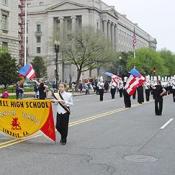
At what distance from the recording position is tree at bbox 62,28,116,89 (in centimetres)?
7075

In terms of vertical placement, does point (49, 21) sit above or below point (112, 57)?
above

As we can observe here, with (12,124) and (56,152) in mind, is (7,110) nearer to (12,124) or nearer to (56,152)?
(12,124)

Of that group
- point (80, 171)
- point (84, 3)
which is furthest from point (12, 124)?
point (84, 3)

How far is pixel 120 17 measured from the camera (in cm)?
15338

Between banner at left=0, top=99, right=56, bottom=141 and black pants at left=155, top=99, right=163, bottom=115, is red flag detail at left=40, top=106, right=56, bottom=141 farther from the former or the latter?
black pants at left=155, top=99, right=163, bottom=115

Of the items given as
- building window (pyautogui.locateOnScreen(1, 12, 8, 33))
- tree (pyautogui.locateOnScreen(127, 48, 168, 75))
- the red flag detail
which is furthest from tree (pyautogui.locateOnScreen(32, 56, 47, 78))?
the red flag detail

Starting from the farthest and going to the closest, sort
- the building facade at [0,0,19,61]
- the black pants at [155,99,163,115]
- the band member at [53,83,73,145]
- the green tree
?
1. the green tree
2. the building facade at [0,0,19,61]
3. the black pants at [155,99,163,115]
4. the band member at [53,83,73,145]

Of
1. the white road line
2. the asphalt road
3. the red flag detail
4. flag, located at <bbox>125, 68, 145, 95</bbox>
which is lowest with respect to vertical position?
the asphalt road

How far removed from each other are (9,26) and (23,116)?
58490 mm

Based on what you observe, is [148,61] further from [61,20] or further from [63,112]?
[63,112]

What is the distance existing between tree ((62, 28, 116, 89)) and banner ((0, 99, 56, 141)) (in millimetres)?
55872

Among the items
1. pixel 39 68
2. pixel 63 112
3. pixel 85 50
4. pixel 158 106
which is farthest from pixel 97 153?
pixel 39 68

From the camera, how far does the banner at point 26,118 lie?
41.8 ft

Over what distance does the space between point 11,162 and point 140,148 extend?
350cm
